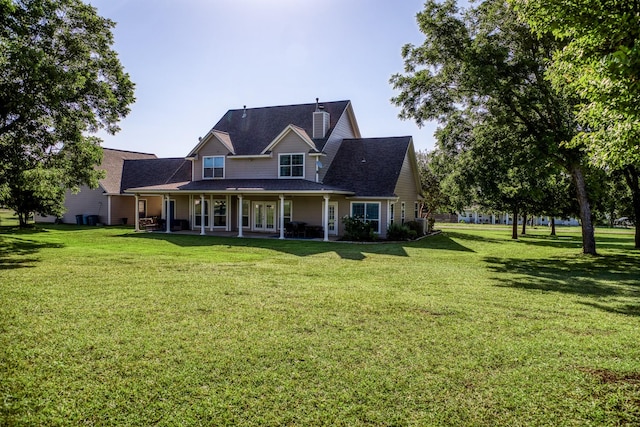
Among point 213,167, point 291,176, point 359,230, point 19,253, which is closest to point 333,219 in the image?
point 359,230

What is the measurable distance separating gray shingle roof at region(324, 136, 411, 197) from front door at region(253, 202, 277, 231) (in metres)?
4.20

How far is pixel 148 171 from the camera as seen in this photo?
3694 centimetres

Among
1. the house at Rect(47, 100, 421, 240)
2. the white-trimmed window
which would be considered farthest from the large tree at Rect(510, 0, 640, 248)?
the white-trimmed window

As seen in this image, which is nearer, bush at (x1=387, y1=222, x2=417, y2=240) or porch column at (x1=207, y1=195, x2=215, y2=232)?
bush at (x1=387, y1=222, x2=417, y2=240)

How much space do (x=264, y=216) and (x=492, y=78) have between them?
16445mm

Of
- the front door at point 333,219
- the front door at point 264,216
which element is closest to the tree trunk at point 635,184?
the front door at point 333,219

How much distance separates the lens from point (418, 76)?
754 inches

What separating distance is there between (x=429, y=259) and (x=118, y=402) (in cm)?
1318

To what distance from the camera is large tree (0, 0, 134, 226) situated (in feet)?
48.4

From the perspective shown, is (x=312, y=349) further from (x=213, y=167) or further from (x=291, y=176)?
(x=213, y=167)

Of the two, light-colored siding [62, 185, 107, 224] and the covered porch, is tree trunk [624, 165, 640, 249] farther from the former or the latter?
light-colored siding [62, 185, 107, 224]

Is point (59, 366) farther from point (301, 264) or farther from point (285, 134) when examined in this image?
point (285, 134)

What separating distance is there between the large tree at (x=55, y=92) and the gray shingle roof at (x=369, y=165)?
41.0 ft

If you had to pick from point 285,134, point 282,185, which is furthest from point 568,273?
point 285,134
